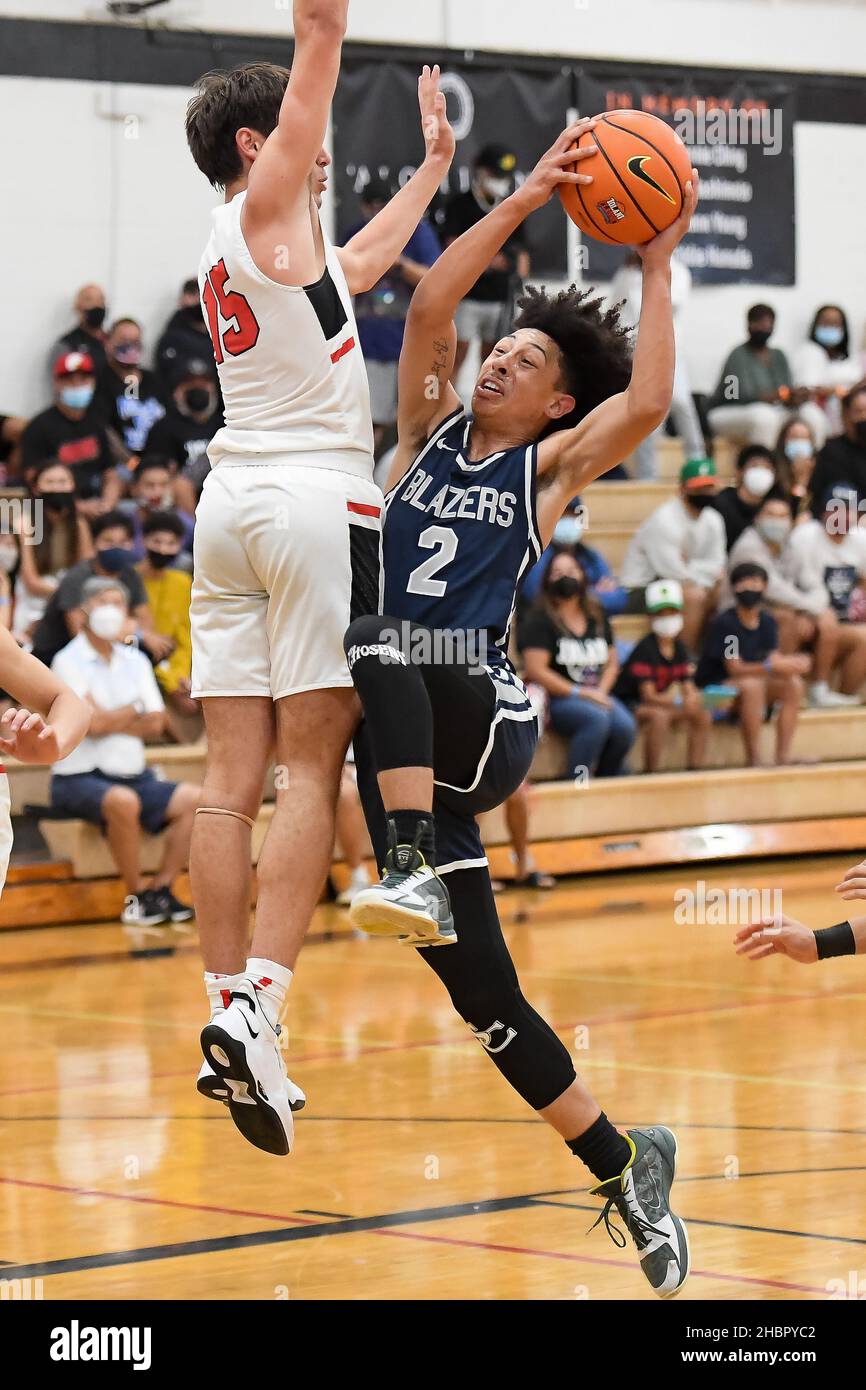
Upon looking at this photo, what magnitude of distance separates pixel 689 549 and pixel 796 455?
1860 mm

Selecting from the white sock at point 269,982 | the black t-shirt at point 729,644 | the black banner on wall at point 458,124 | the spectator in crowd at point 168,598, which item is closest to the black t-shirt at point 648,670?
the black t-shirt at point 729,644

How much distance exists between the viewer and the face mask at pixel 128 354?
13.2m

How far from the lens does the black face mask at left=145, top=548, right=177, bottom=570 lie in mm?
11359

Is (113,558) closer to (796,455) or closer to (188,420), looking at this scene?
(188,420)

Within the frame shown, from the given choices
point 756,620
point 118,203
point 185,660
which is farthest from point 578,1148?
point 118,203

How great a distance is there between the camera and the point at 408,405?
473cm

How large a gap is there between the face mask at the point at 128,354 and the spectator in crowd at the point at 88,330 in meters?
0.11

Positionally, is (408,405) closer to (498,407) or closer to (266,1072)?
(498,407)

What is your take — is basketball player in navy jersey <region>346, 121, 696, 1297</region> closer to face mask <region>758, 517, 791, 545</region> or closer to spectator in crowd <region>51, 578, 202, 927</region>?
spectator in crowd <region>51, 578, 202, 927</region>

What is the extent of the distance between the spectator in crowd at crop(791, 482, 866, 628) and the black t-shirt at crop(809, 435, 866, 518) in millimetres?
329

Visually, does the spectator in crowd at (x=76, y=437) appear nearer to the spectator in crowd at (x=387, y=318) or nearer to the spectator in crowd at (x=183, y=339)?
the spectator in crowd at (x=183, y=339)

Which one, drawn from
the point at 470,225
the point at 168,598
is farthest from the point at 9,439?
the point at 470,225

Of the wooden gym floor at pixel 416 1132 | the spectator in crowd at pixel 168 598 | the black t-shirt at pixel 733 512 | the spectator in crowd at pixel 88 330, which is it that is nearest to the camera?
the wooden gym floor at pixel 416 1132

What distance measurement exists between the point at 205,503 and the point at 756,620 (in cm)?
889
